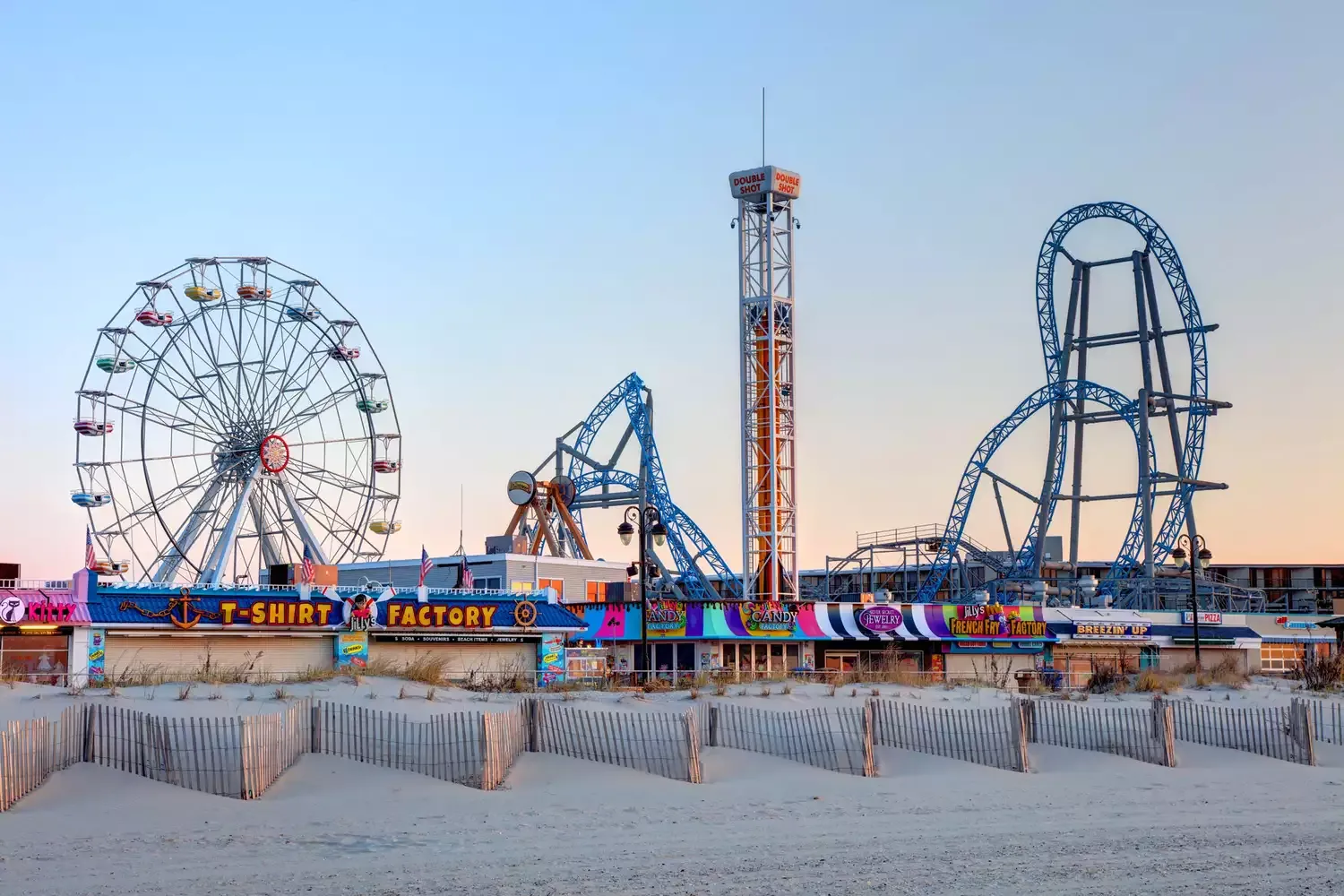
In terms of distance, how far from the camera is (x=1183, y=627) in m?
68.9

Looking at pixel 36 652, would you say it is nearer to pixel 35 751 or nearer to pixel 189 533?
pixel 189 533

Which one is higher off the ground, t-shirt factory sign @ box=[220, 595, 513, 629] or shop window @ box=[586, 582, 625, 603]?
shop window @ box=[586, 582, 625, 603]

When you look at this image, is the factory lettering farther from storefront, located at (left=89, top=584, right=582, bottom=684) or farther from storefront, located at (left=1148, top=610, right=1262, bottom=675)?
storefront, located at (left=89, top=584, right=582, bottom=684)

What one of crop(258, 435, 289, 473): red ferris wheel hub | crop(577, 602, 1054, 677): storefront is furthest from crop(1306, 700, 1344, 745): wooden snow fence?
crop(258, 435, 289, 473): red ferris wheel hub

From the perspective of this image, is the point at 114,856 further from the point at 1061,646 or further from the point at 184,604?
the point at 1061,646

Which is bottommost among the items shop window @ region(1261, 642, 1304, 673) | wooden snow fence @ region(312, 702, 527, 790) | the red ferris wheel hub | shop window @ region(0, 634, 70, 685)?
shop window @ region(1261, 642, 1304, 673)

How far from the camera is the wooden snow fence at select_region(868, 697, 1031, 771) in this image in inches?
958

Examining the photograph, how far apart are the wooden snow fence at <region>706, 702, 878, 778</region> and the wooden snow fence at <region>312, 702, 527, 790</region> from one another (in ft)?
12.7

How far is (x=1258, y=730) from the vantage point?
86.8ft

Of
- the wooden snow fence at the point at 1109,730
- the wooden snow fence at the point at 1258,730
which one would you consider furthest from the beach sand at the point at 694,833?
the wooden snow fence at the point at 1258,730

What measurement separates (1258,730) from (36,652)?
33.1m

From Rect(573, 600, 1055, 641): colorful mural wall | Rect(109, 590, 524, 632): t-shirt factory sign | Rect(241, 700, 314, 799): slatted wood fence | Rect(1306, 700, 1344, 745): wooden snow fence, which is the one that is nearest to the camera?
Rect(241, 700, 314, 799): slatted wood fence

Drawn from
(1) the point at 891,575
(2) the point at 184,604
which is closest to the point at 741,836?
(2) the point at 184,604

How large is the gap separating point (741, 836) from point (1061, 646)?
4946cm
